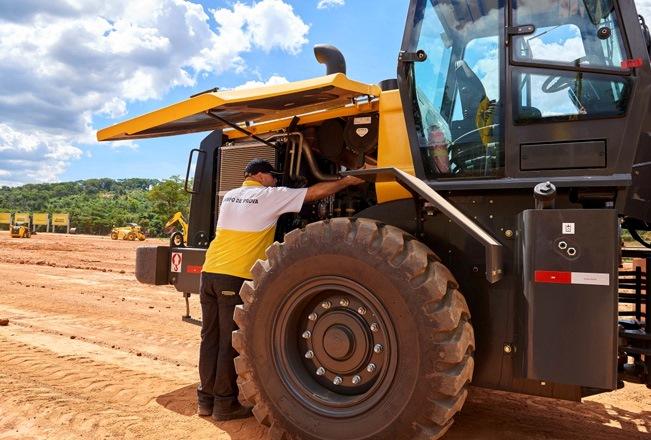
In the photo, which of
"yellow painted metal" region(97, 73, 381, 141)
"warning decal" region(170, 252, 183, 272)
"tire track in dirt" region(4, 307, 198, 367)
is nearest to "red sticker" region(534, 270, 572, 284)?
"yellow painted metal" region(97, 73, 381, 141)

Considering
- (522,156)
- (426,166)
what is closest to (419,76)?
(426,166)

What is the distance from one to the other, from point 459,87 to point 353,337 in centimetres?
181

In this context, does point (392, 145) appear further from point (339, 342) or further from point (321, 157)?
point (339, 342)

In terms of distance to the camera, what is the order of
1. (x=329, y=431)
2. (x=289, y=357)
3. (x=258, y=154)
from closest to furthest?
1. (x=329, y=431)
2. (x=289, y=357)
3. (x=258, y=154)

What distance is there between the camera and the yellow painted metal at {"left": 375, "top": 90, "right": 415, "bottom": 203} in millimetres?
3979

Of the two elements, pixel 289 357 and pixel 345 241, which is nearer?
pixel 345 241

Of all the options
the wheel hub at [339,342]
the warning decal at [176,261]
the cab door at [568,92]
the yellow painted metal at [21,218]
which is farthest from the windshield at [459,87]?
the yellow painted metal at [21,218]

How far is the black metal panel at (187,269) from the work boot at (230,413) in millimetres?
1181

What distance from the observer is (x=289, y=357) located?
357 centimetres

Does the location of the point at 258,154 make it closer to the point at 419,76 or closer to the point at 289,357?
the point at 419,76

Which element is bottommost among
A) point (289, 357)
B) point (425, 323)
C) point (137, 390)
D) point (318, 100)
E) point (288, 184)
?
point (137, 390)

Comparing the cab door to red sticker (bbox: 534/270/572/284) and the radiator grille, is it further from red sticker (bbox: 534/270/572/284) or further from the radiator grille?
the radiator grille

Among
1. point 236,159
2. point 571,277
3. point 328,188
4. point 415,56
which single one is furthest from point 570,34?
point 236,159

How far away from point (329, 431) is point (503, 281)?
138cm
